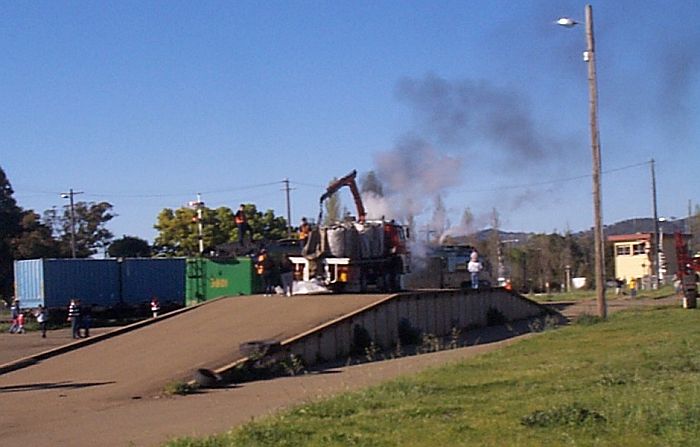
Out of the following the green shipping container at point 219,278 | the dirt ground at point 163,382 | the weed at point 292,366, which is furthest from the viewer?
the green shipping container at point 219,278

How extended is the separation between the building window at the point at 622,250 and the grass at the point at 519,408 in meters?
72.2

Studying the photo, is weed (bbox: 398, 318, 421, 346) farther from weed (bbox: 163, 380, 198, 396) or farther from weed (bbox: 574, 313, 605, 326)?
weed (bbox: 163, 380, 198, 396)

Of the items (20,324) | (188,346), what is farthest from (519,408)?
(20,324)

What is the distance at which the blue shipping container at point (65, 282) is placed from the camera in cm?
5028

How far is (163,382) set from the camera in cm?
2048

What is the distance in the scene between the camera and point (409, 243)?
36.2 m

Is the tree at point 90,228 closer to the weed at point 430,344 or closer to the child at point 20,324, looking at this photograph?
the child at point 20,324

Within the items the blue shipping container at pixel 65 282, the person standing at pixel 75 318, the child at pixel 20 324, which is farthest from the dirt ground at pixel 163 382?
the blue shipping container at pixel 65 282

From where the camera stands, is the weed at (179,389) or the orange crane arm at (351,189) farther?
A: the orange crane arm at (351,189)

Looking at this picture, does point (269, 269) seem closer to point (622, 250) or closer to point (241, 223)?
point (241, 223)

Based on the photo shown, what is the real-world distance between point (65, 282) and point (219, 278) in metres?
11.4

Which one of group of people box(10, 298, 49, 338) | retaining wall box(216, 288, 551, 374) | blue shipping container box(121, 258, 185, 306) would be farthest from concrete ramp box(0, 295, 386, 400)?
blue shipping container box(121, 258, 185, 306)

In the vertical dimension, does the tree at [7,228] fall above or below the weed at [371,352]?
above

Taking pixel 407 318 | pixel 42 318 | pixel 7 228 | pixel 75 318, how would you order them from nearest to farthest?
pixel 407 318
pixel 75 318
pixel 42 318
pixel 7 228
